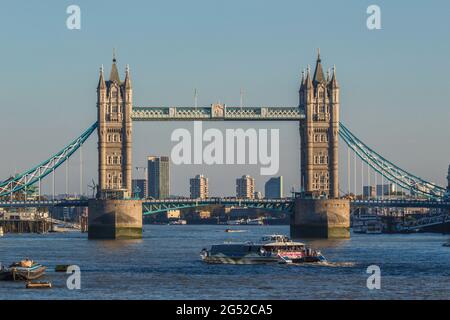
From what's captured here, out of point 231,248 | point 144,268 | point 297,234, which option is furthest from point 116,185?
point 144,268

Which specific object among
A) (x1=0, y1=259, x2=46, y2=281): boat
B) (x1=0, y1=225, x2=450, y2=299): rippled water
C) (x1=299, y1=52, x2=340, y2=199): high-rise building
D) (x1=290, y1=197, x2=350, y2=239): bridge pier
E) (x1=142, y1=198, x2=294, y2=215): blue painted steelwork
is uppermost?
(x1=299, y1=52, x2=340, y2=199): high-rise building

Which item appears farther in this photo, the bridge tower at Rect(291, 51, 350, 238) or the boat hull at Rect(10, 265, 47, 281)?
the bridge tower at Rect(291, 51, 350, 238)

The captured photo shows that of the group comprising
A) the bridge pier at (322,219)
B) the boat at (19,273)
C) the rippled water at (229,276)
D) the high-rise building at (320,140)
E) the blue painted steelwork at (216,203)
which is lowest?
the rippled water at (229,276)

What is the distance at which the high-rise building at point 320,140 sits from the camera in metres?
181

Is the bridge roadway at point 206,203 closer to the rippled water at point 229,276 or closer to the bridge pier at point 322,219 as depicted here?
the bridge pier at point 322,219

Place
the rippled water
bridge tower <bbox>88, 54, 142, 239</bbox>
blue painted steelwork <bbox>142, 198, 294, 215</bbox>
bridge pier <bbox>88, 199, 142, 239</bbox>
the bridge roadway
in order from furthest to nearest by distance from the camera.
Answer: bridge tower <bbox>88, 54, 142, 239</bbox> < the bridge roadway < blue painted steelwork <bbox>142, 198, 294, 215</bbox> < bridge pier <bbox>88, 199, 142, 239</bbox> < the rippled water

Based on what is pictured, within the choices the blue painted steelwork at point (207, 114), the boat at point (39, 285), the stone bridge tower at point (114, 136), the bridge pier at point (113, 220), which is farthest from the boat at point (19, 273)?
the stone bridge tower at point (114, 136)

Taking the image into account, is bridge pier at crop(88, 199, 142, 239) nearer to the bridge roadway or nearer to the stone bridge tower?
the bridge roadway

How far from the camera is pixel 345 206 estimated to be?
17212 cm

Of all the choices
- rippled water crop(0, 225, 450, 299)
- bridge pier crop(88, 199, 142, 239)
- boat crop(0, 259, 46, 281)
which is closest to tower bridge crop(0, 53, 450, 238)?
bridge pier crop(88, 199, 142, 239)

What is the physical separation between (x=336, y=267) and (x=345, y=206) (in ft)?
226

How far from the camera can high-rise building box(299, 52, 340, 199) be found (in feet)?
594
